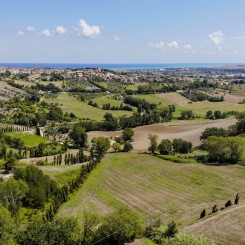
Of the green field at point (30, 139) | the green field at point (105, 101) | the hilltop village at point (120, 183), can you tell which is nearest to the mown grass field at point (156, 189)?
the hilltop village at point (120, 183)

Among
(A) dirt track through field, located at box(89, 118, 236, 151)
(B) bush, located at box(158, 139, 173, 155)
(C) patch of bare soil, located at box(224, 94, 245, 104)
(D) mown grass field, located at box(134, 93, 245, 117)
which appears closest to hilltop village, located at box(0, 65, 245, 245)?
(B) bush, located at box(158, 139, 173, 155)

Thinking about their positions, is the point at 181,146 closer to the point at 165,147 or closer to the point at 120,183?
the point at 165,147

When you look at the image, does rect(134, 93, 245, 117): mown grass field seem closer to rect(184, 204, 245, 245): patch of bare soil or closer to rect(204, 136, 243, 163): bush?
rect(204, 136, 243, 163): bush

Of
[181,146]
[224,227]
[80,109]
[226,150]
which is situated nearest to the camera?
[224,227]

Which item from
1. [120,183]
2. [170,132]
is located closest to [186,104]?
[170,132]

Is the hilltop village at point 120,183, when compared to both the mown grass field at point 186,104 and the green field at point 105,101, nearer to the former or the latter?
the mown grass field at point 186,104

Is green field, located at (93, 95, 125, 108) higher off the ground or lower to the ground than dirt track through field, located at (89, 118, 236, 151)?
higher
